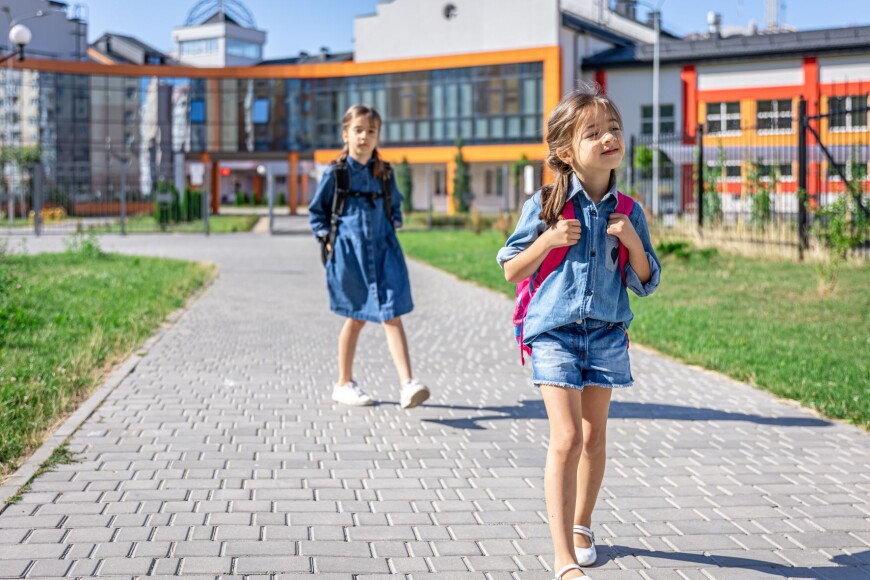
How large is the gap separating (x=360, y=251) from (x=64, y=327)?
14.4 ft

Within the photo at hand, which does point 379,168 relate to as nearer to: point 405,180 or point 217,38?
point 405,180

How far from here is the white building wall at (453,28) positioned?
5762 cm

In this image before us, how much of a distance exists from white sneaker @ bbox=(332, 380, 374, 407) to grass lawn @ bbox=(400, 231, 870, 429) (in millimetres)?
2803

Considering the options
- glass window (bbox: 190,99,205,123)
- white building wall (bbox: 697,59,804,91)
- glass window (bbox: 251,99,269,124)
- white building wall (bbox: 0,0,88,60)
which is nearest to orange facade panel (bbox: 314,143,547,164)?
white building wall (bbox: 697,59,804,91)

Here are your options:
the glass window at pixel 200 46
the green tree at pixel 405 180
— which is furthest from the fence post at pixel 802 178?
the glass window at pixel 200 46

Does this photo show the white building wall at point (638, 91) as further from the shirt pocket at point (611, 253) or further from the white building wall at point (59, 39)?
the shirt pocket at point (611, 253)

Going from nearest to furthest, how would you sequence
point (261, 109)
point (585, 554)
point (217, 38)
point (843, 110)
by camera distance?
point (585, 554), point (843, 110), point (261, 109), point (217, 38)

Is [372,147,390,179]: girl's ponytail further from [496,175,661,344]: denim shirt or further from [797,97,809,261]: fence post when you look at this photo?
[797,97,809,261]: fence post

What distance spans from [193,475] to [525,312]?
210 centimetres

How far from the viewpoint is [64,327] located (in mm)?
10328

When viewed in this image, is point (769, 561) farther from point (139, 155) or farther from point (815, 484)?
point (139, 155)

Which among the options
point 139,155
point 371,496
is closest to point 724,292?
point 371,496

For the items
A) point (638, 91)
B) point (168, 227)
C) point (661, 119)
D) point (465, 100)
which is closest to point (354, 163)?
point (168, 227)

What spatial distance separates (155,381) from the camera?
8086 mm
